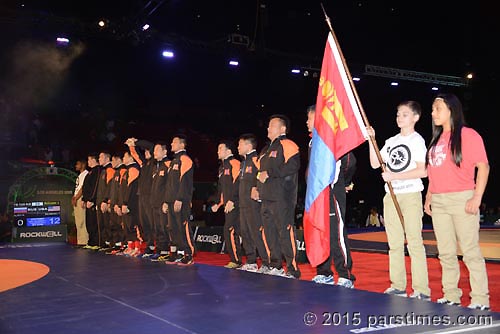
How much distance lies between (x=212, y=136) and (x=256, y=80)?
3.35 m

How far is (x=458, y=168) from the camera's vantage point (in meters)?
4.40

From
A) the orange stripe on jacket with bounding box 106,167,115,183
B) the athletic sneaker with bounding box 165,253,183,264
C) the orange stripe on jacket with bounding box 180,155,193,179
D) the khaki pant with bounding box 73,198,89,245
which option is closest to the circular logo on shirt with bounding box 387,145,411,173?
the orange stripe on jacket with bounding box 180,155,193,179

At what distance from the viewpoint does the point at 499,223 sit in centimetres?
1798

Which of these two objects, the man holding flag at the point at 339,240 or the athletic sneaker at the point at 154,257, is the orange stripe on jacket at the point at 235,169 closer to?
the athletic sneaker at the point at 154,257

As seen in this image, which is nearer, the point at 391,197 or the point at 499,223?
the point at 391,197

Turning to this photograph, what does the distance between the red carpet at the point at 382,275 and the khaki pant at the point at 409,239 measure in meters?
0.45

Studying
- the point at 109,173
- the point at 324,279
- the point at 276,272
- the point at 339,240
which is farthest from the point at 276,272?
the point at 109,173

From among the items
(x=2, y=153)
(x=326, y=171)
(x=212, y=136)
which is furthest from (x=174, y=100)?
(x=326, y=171)

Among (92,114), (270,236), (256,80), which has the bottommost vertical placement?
(270,236)

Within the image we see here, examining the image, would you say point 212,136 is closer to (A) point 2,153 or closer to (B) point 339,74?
(A) point 2,153

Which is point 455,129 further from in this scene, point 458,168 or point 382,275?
point 382,275

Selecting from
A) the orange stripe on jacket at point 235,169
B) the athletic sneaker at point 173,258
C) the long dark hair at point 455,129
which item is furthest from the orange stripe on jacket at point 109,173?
the long dark hair at point 455,129

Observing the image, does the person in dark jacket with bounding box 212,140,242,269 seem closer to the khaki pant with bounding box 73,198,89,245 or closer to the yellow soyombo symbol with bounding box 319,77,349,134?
the yellow soyombo symbol with bounding box 319,77,349,134

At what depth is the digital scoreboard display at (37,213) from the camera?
14148 mm
